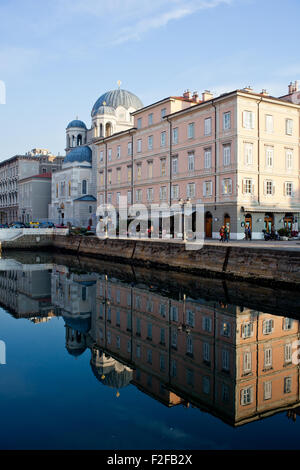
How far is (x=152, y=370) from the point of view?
35.9 ft

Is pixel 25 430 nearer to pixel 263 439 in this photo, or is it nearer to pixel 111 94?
pixel 263 439

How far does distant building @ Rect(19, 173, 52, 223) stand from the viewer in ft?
269

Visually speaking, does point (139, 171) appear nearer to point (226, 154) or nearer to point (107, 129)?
point (226, 154)

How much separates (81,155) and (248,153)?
39408mm

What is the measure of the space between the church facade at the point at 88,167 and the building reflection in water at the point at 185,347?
45039 millimetres

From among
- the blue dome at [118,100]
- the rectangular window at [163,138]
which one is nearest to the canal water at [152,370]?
the rectangular window at [163,138]

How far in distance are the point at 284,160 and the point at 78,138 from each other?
162 feet

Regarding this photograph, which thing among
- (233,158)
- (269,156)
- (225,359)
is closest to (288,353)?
(225,359)

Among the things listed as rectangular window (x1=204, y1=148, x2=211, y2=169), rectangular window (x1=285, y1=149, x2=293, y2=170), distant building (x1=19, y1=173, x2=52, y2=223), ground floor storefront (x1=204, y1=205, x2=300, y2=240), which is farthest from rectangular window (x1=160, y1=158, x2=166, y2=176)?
distant building (x1=19, y1=173, x2=52, y2=223)

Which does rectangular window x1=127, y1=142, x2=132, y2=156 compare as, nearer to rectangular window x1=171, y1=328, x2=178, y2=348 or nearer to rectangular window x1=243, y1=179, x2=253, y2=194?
rectangular window x1=243, y1=179, x2=253, y2=194

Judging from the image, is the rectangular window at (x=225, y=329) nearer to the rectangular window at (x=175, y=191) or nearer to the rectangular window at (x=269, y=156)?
the rectangular window at (x=269, y=156)

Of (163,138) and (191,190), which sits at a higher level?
(163,138)

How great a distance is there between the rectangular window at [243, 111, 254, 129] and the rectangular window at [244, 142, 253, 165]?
1.50m

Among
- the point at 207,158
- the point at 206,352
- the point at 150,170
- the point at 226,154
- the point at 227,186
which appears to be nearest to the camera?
the point at 206,352
